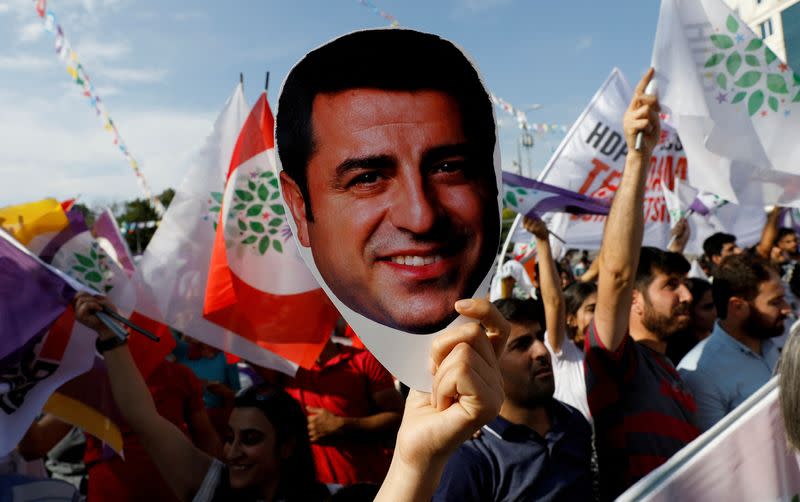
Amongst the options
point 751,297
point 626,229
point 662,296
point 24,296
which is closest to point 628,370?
point 626,229

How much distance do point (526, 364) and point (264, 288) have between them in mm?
1292

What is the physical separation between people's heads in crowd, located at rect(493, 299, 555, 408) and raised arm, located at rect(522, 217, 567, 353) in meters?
0.55

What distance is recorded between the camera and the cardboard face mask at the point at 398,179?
39.1 inches

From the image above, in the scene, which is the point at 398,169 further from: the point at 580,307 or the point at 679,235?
the point at 679,235

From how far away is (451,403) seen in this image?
98 cm

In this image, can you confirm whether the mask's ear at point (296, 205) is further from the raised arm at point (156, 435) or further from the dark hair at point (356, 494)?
the raised arm at point (156, 435)

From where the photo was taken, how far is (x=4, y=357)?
2.21 metres

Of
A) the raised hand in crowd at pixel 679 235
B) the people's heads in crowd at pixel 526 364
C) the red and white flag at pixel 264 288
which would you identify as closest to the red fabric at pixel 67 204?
the red and white flag at pixel 264 288

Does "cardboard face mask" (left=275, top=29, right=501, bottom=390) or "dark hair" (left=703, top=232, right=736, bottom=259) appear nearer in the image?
"cardboard face mask" (left=275, top=29, right=501, bottom=390)

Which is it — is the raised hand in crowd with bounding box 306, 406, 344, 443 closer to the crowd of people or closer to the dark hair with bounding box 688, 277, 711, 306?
the crowd of people

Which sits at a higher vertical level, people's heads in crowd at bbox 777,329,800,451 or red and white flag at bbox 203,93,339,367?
red and white flag at bbox 203,93,339,367

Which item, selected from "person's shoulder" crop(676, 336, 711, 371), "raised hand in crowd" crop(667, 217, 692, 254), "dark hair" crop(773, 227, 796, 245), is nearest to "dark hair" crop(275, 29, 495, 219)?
"person's shoulder" crop(676, 336, 711, 371)

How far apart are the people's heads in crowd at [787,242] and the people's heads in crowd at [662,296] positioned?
438 centimetres

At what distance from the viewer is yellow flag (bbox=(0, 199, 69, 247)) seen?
112 inches
